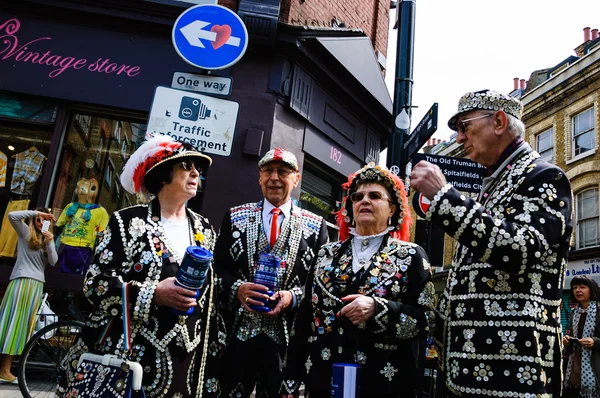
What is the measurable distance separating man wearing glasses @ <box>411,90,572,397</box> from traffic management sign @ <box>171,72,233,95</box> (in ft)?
8.48

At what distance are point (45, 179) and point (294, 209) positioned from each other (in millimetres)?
4958

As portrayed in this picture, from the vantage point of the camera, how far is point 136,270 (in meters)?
2.39

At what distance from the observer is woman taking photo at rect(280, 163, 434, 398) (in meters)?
2.22

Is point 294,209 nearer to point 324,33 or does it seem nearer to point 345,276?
point 345,276

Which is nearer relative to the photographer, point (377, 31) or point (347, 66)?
point (347, 66)

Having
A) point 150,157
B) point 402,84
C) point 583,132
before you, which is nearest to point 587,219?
point 583,132

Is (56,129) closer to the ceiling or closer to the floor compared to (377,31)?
closer to the floor

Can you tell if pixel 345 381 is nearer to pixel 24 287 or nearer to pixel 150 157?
pixel 150 157

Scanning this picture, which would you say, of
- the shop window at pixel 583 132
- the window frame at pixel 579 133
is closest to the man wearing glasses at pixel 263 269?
the window frame at pixel 579 133

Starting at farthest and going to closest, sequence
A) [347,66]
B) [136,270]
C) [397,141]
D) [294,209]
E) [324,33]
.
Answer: [347,66]
[324,33]
[397,141]
[294,209]
[136,270]

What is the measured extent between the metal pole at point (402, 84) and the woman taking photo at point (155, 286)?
327 centimetres

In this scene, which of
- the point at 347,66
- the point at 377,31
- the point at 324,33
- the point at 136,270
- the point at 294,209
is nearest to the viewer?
the point at 136,270

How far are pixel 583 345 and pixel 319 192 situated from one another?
4.64 metres

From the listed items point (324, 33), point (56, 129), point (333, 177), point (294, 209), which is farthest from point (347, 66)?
point (294, 209)
